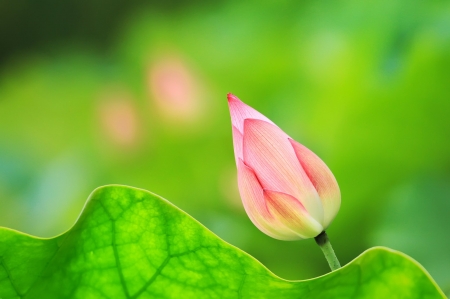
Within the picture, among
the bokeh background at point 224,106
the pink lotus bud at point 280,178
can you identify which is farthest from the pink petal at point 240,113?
the bokeh background at point 224,106

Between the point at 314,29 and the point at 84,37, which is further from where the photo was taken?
the point at 84,37

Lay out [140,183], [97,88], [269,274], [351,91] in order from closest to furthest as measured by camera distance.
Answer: [269,274] → [351,91] → [140,183] → [97,88]

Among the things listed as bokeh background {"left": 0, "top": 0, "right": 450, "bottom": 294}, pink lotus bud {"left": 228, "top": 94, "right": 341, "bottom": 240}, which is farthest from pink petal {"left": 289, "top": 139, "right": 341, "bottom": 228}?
bokeh background {"left": 0, "top": 0, "right": 450, "bottom": 294}

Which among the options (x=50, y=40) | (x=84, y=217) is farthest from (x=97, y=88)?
(x=84, y=217)

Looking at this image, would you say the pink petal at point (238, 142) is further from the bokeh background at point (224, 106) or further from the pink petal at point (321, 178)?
the bokeh background at point (224, 106)

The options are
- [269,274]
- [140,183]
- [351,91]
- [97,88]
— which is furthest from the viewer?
[97,88]

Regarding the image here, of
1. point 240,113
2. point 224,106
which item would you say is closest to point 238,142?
point 240,113

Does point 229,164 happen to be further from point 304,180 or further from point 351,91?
point 304,180
